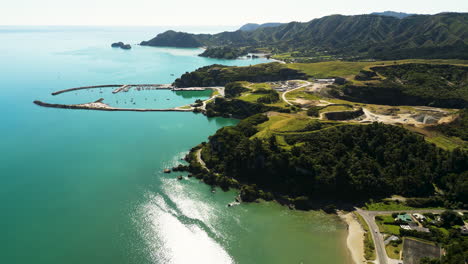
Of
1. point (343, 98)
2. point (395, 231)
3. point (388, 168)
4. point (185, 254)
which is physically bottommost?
point (185, 254)

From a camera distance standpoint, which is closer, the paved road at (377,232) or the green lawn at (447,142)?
the paved road at (377,232)

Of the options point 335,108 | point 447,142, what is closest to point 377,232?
point 447,142

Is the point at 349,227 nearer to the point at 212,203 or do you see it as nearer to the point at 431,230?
the point at 431,230

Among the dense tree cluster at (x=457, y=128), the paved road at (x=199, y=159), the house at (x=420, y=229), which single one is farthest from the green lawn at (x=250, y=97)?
the house at (x=420, y=229)

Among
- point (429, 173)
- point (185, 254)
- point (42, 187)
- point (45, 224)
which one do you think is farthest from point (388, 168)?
point (42, 187)

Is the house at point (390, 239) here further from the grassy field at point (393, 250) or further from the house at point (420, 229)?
the house at point (420, 229)

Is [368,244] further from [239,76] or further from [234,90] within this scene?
[239,76]
